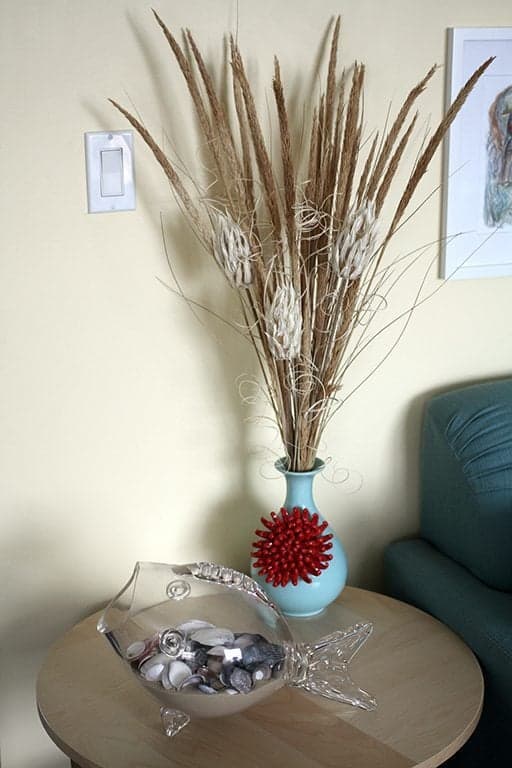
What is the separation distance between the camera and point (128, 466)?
5.95ft

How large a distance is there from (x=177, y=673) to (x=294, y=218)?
0.75m

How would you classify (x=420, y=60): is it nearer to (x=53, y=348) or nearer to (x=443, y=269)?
(x=443, y=269)

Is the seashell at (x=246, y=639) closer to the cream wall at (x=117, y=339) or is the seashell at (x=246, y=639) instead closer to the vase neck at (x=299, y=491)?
the vase neck at (x=299, y=491)

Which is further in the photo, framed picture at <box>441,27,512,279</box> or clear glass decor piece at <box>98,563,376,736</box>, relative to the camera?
framed picture at <box>441,27,512,279</box>

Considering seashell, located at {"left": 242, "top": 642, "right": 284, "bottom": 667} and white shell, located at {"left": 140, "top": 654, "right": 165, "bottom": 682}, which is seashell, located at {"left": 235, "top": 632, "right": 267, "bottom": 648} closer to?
seashell, located at {"left": 242, "top": 642, "right": 284, "bottom": 667}

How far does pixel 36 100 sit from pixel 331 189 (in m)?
0.51

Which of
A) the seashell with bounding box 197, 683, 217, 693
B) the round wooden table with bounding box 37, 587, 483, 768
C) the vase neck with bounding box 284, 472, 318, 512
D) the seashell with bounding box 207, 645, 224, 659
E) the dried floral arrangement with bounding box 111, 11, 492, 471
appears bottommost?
the round wooden table with bounding box 37, 587, 483, 768

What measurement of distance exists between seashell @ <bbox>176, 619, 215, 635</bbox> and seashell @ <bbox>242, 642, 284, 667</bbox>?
81 mm

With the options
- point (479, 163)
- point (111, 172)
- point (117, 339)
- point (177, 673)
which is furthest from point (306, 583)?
point (479, 163)

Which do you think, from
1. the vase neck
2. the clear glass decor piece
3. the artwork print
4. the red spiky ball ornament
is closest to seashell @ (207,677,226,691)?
the clear glass decor piece

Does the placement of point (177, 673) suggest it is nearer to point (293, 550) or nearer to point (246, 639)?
point (246, 639)

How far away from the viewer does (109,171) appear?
1.67 metres

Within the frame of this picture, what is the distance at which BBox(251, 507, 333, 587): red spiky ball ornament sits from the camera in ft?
5.49

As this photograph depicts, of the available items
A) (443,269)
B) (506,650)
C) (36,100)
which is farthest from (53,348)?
A: (506,650)
